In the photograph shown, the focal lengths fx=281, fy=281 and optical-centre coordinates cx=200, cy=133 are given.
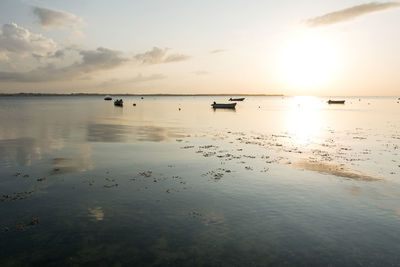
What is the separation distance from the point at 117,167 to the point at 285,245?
64.3 feet

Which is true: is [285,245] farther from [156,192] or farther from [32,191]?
[32,191]

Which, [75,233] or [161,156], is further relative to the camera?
[161,156]

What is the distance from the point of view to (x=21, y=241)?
13.9 metres

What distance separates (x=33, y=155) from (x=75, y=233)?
23229mm

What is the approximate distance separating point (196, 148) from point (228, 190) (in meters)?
18.4

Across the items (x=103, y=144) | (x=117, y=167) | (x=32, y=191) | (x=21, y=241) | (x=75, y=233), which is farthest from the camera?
(x=103, y=144)

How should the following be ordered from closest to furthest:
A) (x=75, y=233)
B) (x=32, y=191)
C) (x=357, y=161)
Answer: (x=75, y=233) → (x=32, y=191) → (x=357, y=161)

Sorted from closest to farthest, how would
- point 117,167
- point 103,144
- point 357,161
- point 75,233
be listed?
1. point 75,233
2. point 117,167
3. point 357,161
4. point 103,144

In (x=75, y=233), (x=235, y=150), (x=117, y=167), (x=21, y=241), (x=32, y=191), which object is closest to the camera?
(x=21, y=241)

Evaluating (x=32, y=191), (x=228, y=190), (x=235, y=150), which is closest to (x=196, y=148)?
(x=235, y=150)

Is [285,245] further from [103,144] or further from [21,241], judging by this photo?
[103,144]

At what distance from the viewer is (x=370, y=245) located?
14.3 meters

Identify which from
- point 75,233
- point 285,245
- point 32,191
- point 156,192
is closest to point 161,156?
point 156,192

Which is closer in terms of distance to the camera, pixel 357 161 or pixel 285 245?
pixel 285 245
